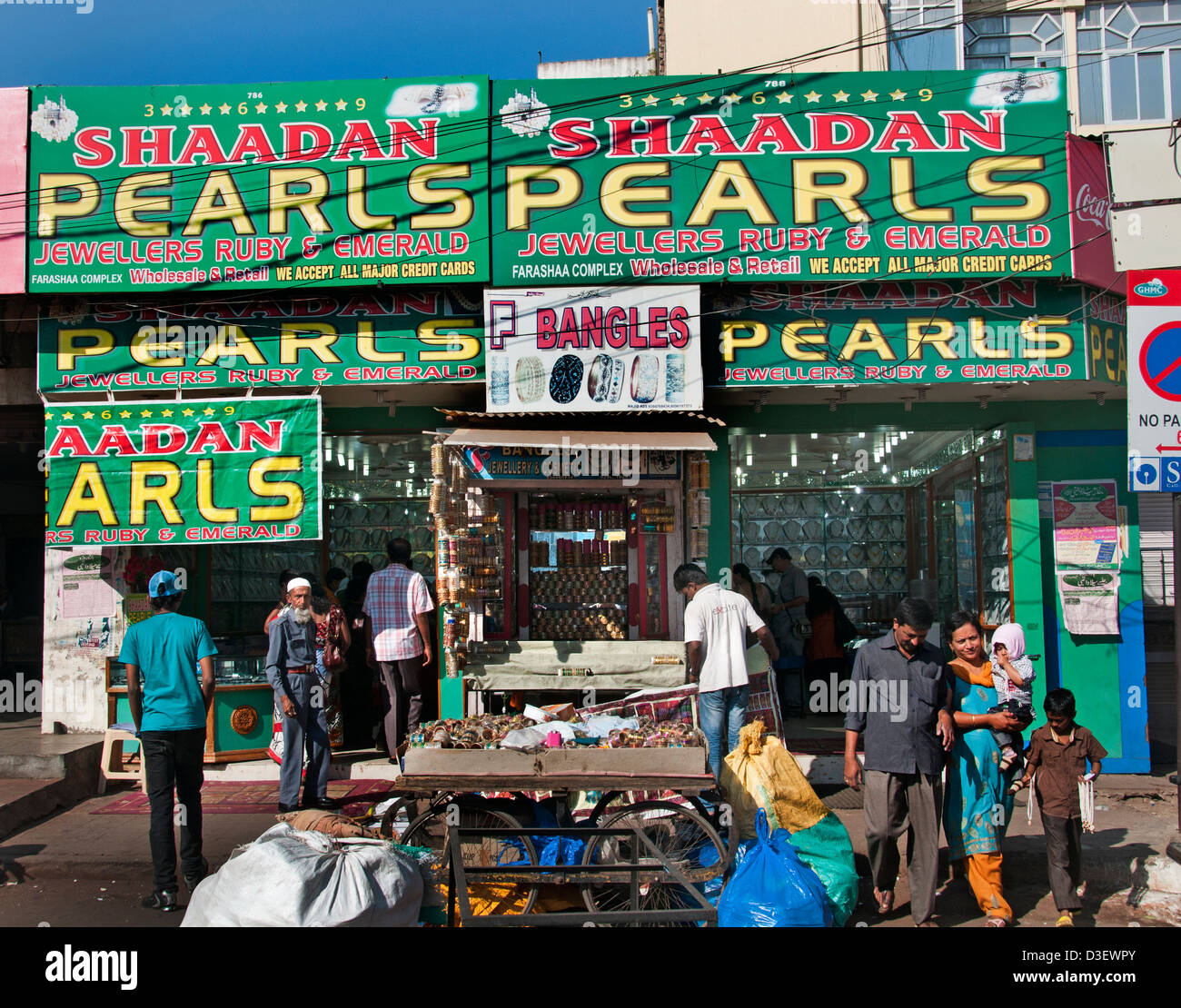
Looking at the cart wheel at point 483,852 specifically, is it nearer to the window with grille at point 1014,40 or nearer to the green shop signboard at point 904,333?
the green shop signboard at point 904,333

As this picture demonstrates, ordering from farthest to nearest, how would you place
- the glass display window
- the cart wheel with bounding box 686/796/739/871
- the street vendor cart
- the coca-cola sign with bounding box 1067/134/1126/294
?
1. the glass display window
2. the coca-cola sign with bounding box 1067/134/1126/294
3. the cart wheel with bounding box 686/796/739/871
4. the street vendor cart

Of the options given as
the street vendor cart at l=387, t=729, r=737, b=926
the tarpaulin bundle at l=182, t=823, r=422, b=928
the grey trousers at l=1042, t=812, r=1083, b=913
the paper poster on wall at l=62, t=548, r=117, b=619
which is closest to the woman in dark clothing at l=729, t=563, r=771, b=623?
the street vendor cart at l=387, t=729, r=737, b=926

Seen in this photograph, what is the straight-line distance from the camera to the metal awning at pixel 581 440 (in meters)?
8.42

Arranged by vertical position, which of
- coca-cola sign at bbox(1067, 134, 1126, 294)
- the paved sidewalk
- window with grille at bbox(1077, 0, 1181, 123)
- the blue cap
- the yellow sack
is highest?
A: window with grille at bbox(1077, 0, 1181, 123)

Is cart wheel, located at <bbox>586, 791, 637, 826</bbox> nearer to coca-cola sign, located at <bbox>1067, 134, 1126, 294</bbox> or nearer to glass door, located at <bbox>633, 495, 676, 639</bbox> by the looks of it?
glass door, located at <bbox>633, 495, 676, 639</bbox>

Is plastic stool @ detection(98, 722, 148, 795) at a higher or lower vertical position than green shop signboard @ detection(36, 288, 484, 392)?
lower

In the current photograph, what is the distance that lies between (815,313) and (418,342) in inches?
144

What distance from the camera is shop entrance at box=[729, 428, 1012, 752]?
9.90 metres

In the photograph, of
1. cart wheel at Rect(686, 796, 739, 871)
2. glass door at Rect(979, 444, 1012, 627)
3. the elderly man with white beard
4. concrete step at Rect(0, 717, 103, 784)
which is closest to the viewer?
cart wheel at Rect(686, 796, 739, 871)

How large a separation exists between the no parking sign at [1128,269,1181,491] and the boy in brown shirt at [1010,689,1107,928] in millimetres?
1747

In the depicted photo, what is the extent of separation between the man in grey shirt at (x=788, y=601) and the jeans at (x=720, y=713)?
359cm

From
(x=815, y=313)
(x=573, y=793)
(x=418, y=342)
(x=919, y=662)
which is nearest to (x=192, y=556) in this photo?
(x=418, y=342)
